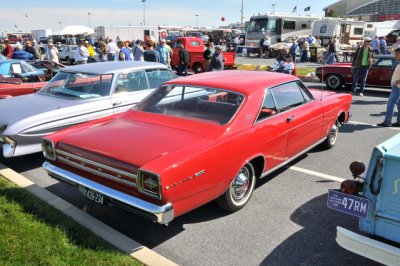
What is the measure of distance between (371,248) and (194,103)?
249cm

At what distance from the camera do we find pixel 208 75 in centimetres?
486

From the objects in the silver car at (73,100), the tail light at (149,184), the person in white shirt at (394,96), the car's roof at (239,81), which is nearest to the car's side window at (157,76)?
the silver car at (73,100)

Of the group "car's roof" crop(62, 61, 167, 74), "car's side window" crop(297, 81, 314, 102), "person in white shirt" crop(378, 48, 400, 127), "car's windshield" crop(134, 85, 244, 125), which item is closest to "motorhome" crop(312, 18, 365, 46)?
"person in white shirt" crop(378, 48, 400, 127)

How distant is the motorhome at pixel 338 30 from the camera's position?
29453 millimetres

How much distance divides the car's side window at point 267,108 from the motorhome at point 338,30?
27062 mm

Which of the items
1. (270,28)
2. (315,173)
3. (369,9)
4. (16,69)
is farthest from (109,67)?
(369,9)

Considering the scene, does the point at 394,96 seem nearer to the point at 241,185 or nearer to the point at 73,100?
the point at 241,185

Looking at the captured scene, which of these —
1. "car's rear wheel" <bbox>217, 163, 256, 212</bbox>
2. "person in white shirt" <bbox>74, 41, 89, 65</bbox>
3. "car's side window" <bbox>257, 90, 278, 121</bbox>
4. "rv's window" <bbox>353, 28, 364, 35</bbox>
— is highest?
"rv's window" <bbox>353, 28, 364, 35</bbox>

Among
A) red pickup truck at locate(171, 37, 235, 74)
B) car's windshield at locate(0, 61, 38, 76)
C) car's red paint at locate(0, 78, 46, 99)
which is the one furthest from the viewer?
red pickup truck at locate(171, 37, 235, 74)

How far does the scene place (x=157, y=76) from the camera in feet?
23.3

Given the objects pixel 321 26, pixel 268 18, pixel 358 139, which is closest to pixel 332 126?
pixel 358 139

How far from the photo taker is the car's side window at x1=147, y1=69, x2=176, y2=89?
6.94m

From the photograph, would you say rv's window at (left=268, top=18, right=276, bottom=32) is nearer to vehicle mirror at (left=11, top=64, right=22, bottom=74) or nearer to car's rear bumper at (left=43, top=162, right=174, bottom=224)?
vehicle mirror at (left=11, top=64, right=22, bottom=74)

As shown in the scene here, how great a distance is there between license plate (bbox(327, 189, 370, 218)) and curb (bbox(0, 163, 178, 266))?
144cm
